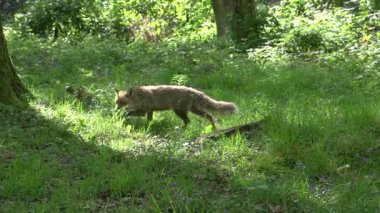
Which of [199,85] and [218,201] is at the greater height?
[218,201]

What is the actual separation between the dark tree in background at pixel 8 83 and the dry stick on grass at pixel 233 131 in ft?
8.77

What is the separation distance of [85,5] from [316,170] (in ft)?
49.8

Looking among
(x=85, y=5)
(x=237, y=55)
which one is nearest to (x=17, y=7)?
(x=85, y=5)

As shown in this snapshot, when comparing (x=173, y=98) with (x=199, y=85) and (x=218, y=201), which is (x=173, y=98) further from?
(x=218, y=201)

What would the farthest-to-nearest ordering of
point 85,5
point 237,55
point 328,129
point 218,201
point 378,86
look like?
1. point 85,5
2. point 237,55
3. point 378,86
4. point 328,129
5. point 218,201

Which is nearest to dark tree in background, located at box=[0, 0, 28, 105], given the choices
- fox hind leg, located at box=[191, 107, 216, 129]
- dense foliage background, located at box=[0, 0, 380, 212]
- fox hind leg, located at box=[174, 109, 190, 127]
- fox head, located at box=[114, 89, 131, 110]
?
dense foliage background, located at box=[0, 0, 380, 212]

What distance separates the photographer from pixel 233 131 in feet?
22.5

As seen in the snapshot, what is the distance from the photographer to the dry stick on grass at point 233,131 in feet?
22.2

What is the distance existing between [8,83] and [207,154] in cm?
318

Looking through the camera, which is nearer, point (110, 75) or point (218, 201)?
point (218, 201)

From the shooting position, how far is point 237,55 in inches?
506

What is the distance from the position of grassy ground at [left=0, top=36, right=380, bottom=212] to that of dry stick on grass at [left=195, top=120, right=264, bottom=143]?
0.15 m

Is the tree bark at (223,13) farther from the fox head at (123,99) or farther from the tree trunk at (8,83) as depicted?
the tree trunk at (8,83)

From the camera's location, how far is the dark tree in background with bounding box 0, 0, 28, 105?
7.41 metres
